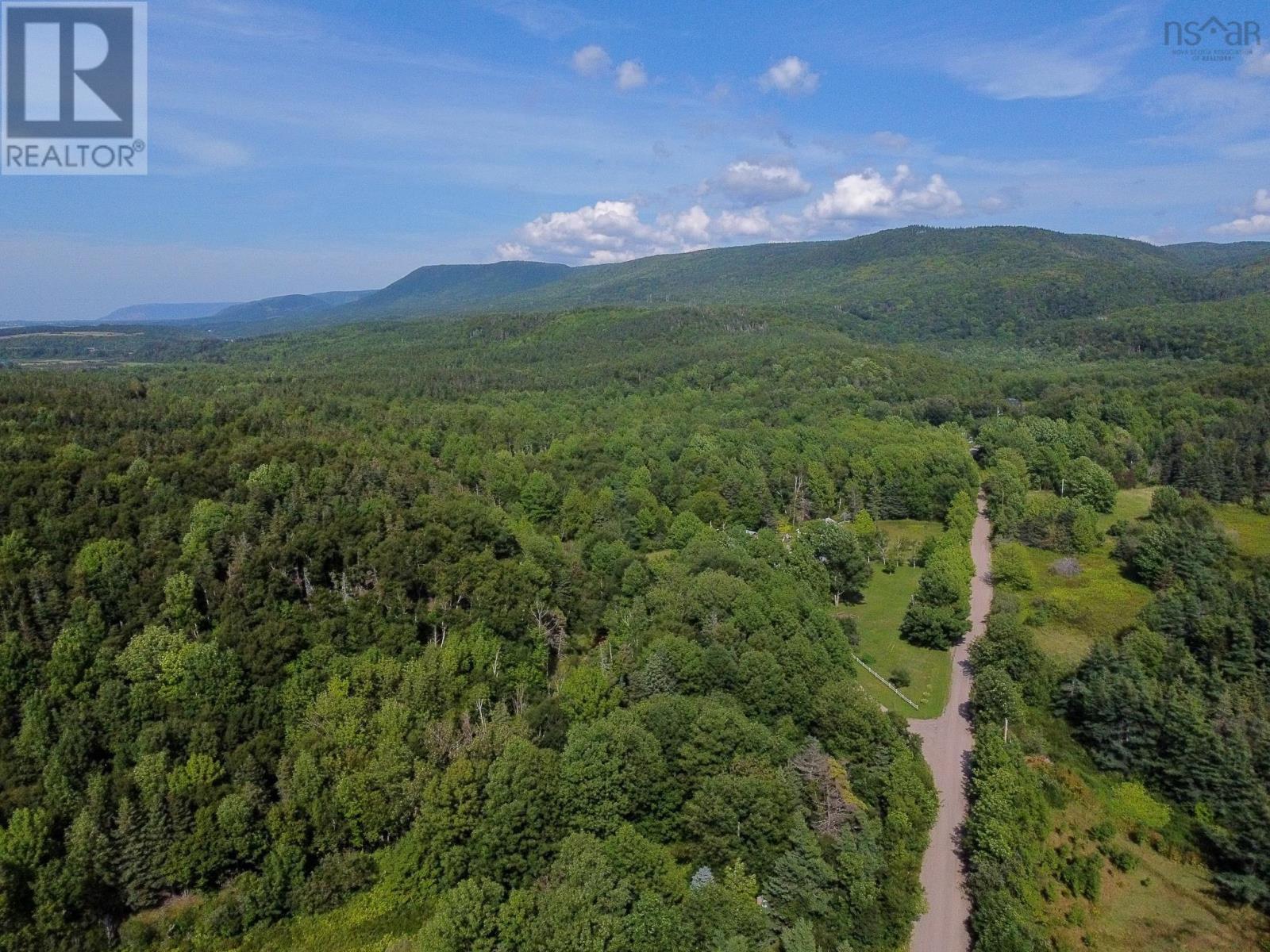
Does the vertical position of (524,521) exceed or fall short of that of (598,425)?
it falls short

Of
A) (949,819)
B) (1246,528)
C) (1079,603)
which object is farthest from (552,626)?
(1246,528)

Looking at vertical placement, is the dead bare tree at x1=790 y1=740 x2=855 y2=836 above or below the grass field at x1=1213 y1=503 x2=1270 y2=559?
below

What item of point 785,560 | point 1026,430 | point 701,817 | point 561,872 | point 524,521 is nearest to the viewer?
point 561,872

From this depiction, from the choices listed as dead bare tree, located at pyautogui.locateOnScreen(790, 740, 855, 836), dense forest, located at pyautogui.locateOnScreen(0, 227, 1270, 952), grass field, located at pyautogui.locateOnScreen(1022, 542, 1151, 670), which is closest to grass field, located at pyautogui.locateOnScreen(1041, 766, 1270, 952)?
dense forest, located at pyautogui.locateOnScreen(0, 227, 1270, 952)

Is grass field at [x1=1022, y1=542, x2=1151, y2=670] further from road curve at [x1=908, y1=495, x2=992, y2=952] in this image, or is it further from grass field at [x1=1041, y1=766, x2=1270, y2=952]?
grass field at [x1=1041, y1=766, x2=1270, y2=952]

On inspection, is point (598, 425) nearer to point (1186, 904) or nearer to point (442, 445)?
point (442, 445)

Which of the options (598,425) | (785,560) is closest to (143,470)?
(785,560)

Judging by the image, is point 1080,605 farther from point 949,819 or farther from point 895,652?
point 949,819

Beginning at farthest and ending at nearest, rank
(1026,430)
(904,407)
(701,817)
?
1. (904,407)
2. (1026,430)
3. (701,817)
